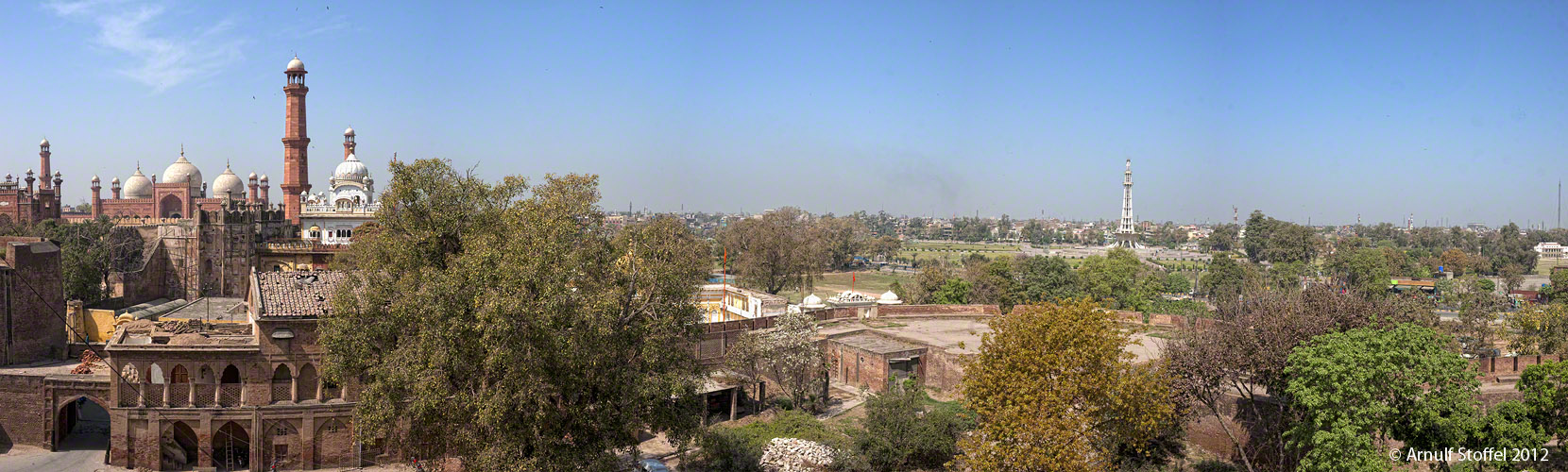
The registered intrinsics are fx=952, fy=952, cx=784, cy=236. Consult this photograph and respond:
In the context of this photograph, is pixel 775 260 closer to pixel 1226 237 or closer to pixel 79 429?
pixel 79 429

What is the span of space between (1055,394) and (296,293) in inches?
669

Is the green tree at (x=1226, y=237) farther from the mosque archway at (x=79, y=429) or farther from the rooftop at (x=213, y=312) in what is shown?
the mosque archway at (x=79, y=429)

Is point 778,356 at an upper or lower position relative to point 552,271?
lower

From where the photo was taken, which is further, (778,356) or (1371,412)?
(778,356)

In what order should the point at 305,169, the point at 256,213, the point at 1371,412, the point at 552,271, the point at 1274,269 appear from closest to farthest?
the point at 1371,412, the point at 552,271, the point at 256,213, the point at 305,169, the point at 1274,269

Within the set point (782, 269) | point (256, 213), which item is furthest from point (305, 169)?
point (782, 269)

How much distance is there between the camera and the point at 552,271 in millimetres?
16438

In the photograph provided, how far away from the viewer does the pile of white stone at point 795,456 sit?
21609mm

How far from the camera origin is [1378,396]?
1591cm

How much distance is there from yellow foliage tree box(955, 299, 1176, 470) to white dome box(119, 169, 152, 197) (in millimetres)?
73759

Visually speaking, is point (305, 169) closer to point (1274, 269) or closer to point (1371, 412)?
point (1371, 412)

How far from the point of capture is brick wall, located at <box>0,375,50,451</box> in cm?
2400

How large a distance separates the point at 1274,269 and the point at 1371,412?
5716 cm

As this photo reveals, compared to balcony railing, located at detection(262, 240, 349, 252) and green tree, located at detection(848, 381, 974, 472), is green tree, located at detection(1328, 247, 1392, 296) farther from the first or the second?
balcony railing, located at detection(262, 240, 349, 252)
